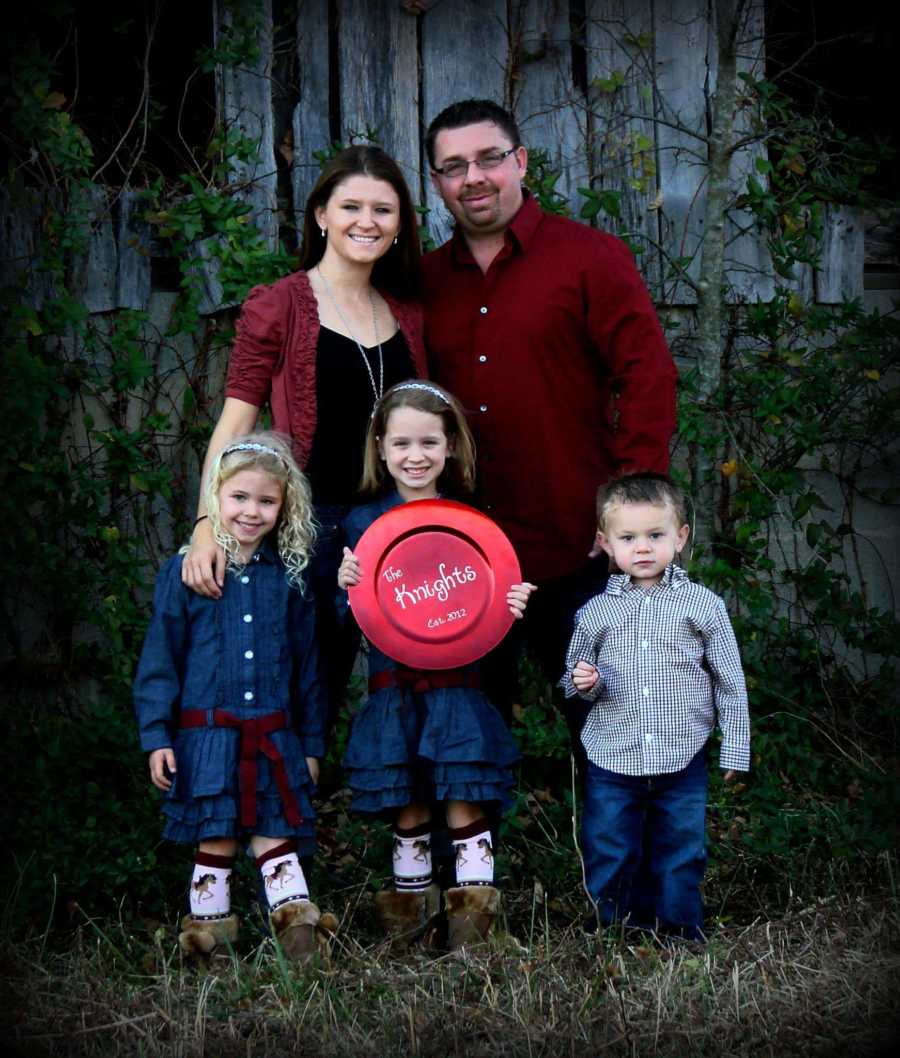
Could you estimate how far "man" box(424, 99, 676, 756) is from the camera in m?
3.95

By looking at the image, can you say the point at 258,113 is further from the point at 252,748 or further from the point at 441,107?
the point at 252,748

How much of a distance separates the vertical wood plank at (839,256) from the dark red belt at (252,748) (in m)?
3.34

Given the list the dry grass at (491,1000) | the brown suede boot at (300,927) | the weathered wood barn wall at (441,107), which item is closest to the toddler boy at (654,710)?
the dry grass at (491,1000)

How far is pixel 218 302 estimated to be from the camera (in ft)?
17.3

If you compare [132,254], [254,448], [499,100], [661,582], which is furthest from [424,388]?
[499,100]

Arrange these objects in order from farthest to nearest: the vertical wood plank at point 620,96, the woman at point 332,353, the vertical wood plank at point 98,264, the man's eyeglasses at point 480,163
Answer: the vertical wood plank at point 620,96 → the vertical wood plank at point 98,264 → the man's eyeglasses at point 480,163 → the woman at point 332,353

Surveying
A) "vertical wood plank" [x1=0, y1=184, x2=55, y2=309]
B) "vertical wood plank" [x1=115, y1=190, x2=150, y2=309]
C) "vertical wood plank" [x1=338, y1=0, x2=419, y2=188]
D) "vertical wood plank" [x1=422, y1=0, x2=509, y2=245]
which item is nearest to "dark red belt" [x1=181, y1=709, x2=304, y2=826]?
"vertical wood plank" [x1=0, y1=184, x2=55, y2=309]

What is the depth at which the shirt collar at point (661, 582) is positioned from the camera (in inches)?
147

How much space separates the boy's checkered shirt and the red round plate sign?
12.0 inches

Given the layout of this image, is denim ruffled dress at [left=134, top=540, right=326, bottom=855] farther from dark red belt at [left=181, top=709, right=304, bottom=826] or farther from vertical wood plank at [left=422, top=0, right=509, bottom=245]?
vertical wood plank at [left=422, top=0, right=509, bottom=245]

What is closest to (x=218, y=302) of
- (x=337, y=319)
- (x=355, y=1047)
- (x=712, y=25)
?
(x=337, y=319)

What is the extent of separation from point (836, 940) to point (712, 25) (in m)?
3.72

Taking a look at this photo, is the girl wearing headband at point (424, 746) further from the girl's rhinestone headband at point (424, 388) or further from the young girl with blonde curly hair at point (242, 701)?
the young girl with blonde curly hair at point (242, 701)

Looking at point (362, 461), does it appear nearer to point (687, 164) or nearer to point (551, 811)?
point (551, 811)
